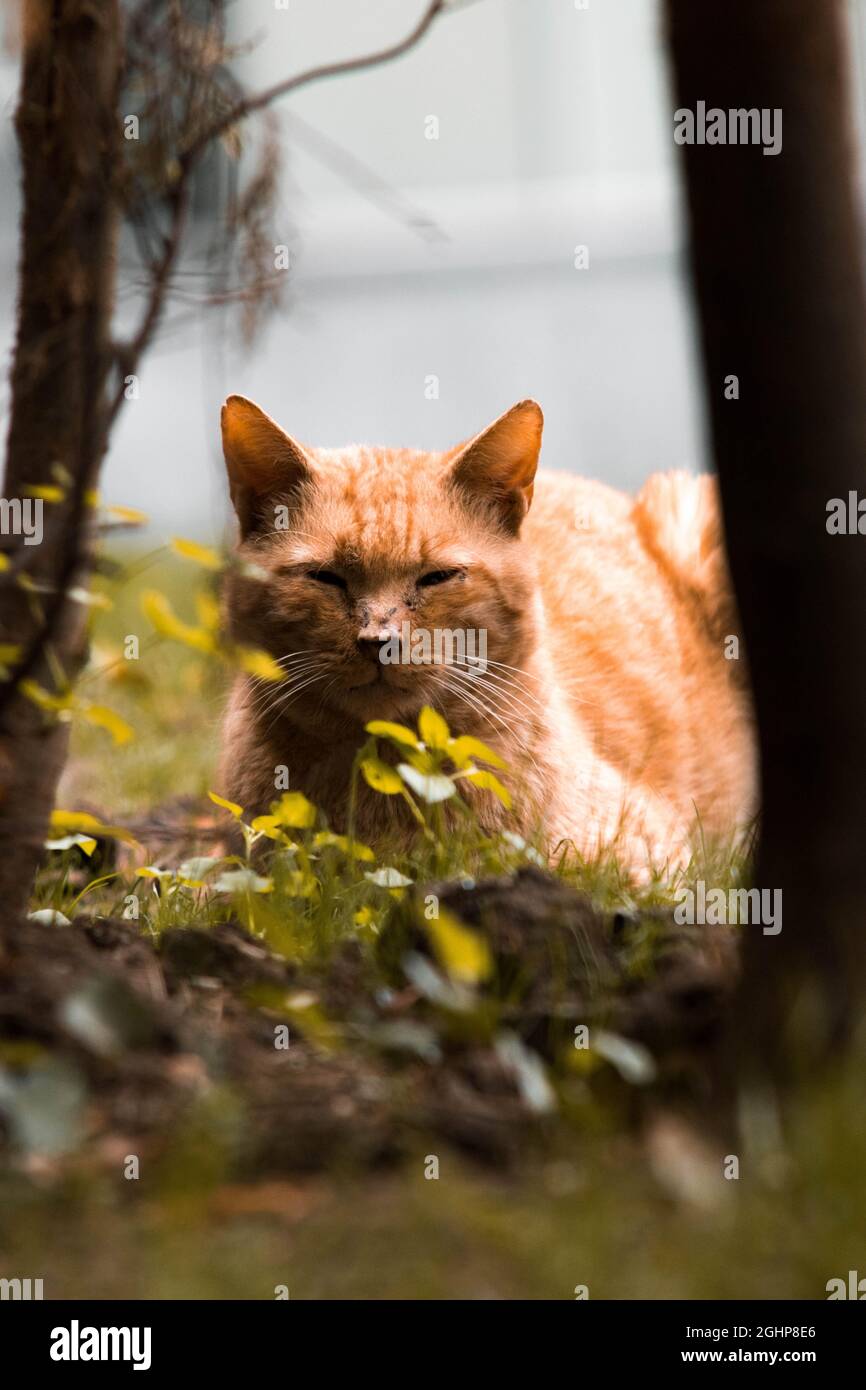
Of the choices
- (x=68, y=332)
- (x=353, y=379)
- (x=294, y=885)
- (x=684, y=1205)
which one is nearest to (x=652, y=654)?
(x=294, y=885)

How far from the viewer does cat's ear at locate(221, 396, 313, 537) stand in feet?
10.5

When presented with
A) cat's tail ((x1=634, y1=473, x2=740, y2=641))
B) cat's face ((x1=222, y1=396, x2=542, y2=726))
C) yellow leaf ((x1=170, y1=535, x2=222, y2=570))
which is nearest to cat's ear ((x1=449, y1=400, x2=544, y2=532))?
cat's face ((x1=222, y1=396, x2=542, y2=726))

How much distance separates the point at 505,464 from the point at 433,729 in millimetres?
1048

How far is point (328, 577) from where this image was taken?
10.4ft

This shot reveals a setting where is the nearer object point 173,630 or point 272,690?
point 173,630

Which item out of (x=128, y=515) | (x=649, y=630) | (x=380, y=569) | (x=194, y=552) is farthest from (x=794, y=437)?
(x=649, y=630)

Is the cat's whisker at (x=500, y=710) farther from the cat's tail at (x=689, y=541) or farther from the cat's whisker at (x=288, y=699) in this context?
the cat's tail at (x=689, y=541)

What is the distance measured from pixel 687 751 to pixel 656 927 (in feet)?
6.60

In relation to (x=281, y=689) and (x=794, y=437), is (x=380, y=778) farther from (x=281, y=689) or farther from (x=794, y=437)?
(x=794, y=437)

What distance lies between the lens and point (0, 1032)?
5.98 feet

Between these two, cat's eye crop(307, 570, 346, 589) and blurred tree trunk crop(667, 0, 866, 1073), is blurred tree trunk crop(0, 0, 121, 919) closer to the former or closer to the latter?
cat's eye crop(307, 570, 346, 589)

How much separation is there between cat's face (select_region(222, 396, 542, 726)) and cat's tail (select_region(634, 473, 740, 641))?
1.23 meters

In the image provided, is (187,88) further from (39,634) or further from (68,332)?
(39,634)

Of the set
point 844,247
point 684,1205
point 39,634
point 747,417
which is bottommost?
point 684,1205
